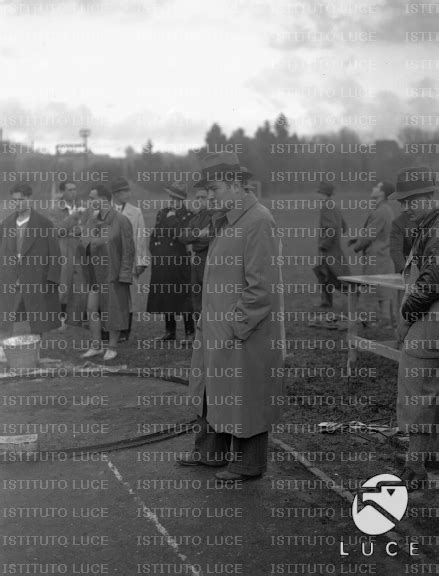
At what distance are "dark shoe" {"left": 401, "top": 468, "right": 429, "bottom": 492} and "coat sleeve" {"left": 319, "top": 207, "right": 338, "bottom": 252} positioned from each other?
8.37 metres

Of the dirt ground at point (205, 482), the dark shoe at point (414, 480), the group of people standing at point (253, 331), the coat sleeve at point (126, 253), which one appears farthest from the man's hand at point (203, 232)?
the dark shoe at point (414, 480)

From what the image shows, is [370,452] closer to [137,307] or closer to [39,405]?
[39,405]

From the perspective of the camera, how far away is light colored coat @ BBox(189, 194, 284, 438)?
5074 millimetres

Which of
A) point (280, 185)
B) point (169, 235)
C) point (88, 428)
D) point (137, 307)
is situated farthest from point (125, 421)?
point (280, 185)

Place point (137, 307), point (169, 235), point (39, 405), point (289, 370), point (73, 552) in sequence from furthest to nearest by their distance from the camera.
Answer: point (137, 307) < point (169, 235) < point (289, 370) < point (39, 405) < point (73, 552)

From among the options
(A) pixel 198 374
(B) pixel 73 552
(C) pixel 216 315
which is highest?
(C) pixel 216 315

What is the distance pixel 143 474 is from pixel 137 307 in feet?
29.7

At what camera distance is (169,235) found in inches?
415

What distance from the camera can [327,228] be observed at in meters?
13.3

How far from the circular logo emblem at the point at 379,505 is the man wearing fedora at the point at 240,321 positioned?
0.79 m

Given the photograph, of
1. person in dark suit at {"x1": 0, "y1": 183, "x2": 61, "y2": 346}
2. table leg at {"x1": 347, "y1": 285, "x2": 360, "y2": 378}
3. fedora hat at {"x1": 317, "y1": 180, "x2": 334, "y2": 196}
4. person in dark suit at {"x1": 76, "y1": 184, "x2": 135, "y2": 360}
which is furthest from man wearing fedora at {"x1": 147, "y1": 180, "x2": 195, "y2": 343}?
fedora hat at {"x1": 317, "y1": 180, "x2": 334, "y2": 196}

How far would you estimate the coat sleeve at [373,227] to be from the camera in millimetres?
11643

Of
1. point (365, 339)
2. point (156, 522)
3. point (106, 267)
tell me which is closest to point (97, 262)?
point (106, 267)

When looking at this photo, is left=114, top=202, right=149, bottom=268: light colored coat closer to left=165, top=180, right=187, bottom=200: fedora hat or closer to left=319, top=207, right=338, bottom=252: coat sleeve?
left=165, top=180, right=187, bottom=200: fedora hat
